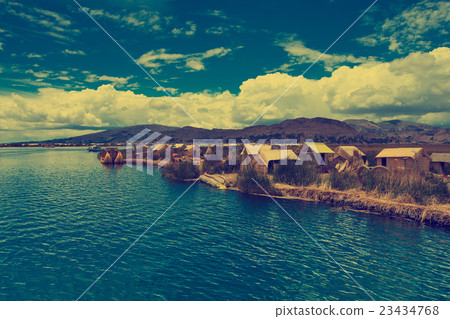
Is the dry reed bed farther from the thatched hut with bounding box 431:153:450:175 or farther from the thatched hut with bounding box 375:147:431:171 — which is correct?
the thatched hut with bounding box 431:153:450:175

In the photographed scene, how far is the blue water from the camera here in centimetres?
1166

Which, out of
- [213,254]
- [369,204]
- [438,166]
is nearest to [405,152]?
[438,166]

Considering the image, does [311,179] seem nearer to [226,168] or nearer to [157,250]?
[226,168]

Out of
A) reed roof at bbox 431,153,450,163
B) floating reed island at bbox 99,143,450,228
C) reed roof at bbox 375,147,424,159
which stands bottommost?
floating reed island at bbox 99,143,450,228

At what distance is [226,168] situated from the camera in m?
46.5

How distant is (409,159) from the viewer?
39.8 meters

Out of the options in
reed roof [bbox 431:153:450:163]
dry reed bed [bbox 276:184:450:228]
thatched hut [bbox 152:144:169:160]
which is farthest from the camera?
thatched hut [bbox 152:144:169:160]

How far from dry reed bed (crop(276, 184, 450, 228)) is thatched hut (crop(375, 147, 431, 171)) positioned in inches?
641

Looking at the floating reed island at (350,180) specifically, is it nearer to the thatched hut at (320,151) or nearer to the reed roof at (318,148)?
the thatched hut at (320,151)

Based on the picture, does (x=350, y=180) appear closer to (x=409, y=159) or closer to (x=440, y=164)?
(x=409, y=159)

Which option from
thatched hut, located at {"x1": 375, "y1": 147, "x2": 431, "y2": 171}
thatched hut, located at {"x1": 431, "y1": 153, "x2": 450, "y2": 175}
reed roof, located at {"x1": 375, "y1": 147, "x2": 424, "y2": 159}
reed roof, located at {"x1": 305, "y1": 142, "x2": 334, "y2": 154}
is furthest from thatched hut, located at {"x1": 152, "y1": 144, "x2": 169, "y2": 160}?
thatched hut, located at {"x1": 431, "y1": 153, "x2": 450, "y2": 175}

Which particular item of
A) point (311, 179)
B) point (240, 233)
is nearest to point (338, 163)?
point (311, 179)

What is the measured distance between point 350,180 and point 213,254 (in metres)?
21.1

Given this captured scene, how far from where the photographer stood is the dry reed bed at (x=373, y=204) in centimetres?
2103
